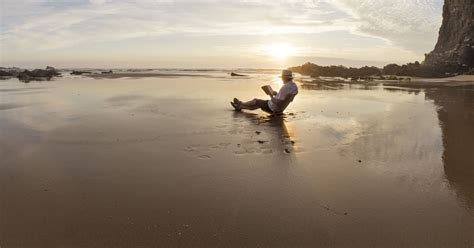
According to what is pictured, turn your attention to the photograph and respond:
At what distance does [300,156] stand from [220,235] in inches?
117

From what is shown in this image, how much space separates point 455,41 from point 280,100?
35.2 metres

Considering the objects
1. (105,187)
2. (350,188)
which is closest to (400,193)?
(350,188)

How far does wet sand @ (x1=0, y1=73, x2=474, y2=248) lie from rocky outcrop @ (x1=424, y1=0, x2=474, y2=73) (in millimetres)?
31459

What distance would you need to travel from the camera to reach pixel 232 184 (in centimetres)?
462

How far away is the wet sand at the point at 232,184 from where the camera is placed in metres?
3.38

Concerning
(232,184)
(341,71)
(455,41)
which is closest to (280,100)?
(232,184)

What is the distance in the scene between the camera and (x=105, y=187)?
4.42m

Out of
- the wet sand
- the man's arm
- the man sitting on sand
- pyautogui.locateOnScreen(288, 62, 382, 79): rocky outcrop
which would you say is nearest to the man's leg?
the man sitting on sand

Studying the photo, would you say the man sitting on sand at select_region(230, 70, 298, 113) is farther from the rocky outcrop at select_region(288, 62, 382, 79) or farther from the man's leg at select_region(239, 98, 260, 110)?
the rocky outcrop at select_region(288, 62, 382, 79)

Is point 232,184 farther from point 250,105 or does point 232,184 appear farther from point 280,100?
point 250,105

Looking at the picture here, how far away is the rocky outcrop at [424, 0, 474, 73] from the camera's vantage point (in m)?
35.9

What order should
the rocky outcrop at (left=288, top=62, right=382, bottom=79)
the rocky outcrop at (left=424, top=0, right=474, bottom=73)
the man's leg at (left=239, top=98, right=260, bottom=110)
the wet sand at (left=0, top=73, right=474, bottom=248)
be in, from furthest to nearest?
the rocky outcrop at (left=288, top=62, right=382, bottom=79)
the rocky outcrop at (left=424, top=0, right=474, bottom=73)
the man's leg at (left=239, top=98, right=260, bottom=110)
the wet sand at (left=0, top=73, right=474, bottom=248)

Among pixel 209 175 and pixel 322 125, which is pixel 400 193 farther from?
pixel 322 125

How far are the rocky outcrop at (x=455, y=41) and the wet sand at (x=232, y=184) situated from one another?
3146cm
